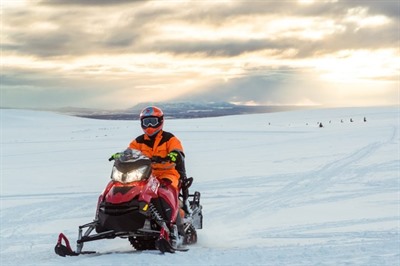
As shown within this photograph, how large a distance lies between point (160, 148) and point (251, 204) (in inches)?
183

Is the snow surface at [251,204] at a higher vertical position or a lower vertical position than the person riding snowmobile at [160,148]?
lower

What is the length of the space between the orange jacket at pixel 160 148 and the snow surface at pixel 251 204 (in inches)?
47.0

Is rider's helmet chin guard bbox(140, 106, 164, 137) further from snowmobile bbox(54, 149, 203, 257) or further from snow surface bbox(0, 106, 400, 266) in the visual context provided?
snow surface bbox(0, 106, 400, 266)

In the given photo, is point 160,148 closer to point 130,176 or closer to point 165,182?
point 165,182

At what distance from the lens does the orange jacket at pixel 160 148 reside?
313 inches

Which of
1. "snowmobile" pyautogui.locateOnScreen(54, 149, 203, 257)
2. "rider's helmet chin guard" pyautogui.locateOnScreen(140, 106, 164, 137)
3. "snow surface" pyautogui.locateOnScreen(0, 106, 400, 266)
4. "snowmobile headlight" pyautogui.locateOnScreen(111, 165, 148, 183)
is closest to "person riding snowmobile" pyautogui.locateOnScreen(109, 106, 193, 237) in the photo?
"rider's helmet chin guard" pyautogui.locateOnScreen(140, 106, 164, 137)

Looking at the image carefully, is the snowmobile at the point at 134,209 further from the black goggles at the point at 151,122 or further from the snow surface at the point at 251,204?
the black goggles at the point at 151,122

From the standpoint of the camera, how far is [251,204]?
12172mm

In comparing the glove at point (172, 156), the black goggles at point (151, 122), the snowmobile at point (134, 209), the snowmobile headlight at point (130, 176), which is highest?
the black goggles at point (151, 122)

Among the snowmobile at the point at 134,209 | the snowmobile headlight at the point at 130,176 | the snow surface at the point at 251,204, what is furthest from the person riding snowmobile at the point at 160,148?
the snow surface at the point at 251,204

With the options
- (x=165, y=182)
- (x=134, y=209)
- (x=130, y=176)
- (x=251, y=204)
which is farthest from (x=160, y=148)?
(x=251, y=204)

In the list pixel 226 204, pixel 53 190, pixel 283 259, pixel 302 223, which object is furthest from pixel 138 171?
pixel 53 190

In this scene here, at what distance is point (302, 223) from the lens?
10.0m

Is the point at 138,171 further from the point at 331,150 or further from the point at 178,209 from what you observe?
the point at 331,150
